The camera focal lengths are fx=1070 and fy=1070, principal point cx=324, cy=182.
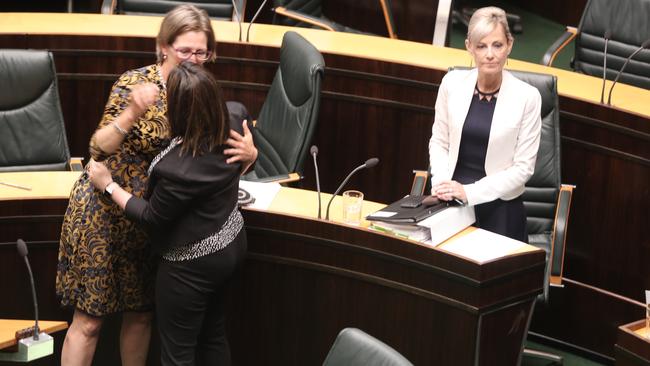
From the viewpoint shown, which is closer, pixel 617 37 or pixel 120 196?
pixel 120 196

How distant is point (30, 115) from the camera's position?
3.80m

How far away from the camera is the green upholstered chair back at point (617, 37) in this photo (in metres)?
4.73

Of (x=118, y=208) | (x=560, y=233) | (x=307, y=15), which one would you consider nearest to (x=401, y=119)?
(x=560, y=233)

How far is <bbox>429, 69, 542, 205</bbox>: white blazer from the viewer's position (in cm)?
326

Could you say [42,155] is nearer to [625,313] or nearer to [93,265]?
[93,265]

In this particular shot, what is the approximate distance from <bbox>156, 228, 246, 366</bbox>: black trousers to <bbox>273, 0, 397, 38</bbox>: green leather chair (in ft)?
7.48

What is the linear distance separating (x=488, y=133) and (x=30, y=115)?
5.35 feet

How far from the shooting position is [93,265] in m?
2.95

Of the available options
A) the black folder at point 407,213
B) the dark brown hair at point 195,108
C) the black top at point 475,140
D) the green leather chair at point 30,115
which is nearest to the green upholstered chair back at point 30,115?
the green leather chair at point 30,115

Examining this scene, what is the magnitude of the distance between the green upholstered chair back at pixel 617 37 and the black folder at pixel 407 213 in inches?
78.9

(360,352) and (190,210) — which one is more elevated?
(190,210)

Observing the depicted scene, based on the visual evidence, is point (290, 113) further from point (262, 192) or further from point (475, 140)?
point (475, 140)

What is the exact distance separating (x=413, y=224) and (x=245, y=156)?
1.76 feet

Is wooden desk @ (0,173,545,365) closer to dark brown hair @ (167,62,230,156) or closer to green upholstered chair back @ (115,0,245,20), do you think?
dark brown hair @ (167,62,230,156)
